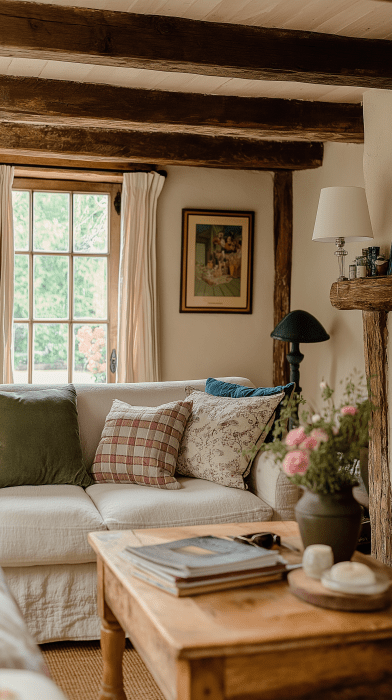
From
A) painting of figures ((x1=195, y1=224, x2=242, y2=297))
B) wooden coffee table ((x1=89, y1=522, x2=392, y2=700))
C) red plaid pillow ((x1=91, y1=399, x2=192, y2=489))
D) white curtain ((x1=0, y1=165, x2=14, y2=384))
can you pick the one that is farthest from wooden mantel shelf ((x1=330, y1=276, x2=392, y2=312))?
white curtain ((x1=0, y1=165, x2=14, y2=384))

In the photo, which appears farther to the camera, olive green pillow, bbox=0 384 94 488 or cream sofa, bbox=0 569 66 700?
olive green pillow, bbox=0 384 94 488

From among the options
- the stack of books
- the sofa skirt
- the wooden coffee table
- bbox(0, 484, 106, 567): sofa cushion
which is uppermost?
the stack of books

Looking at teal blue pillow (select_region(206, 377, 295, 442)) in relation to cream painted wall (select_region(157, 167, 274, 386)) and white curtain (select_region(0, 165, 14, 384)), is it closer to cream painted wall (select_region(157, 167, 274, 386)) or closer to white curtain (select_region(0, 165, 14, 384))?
cream painted wall (select_region(157, 167, 274, 386))

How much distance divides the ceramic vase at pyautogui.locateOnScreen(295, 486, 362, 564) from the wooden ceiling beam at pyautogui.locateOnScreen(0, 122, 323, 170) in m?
3.25

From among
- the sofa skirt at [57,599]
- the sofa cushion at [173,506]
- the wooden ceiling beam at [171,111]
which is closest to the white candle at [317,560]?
the sofa cushion at [173,506]

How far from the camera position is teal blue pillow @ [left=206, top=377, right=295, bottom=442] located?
329cm

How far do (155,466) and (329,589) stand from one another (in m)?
1.56

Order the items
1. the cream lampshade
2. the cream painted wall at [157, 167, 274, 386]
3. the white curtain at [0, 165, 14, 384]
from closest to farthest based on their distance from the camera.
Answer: the cream lampshade, the white curtain at [0, 165, 14, 384], the cream painted wall at [157, 167, 274, 386]

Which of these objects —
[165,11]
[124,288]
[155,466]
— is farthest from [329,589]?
[124,288]

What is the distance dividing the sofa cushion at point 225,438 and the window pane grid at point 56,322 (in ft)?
6.31

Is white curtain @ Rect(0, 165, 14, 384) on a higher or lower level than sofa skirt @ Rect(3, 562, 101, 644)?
higher

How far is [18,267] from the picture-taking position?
16.1 ft

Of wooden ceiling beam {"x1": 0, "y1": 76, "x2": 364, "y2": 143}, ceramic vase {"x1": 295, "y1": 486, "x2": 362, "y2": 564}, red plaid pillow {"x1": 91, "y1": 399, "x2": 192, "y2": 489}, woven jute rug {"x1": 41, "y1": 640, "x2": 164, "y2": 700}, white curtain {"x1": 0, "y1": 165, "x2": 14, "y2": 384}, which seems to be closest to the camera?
ceramic vase {"x1": 295, "y1": 486, "x2": 362, "y2": 564}

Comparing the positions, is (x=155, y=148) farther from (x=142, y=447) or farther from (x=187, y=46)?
(x=142, y=447)
